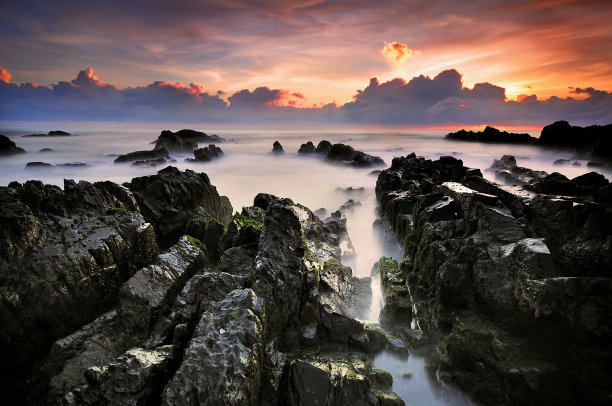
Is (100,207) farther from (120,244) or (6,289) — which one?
(6,289)

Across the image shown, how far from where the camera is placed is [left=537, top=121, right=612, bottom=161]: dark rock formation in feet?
151

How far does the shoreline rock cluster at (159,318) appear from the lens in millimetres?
5766

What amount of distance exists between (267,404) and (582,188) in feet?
45.3

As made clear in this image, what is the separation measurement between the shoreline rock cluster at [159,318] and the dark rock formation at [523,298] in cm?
207

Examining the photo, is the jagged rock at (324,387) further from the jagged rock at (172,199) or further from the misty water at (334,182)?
the jagged rock at (172,199)

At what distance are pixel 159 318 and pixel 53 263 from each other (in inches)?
132

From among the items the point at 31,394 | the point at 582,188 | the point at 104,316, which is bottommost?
the point at 31,394

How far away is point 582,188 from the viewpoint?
11625mm

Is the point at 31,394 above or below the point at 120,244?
below

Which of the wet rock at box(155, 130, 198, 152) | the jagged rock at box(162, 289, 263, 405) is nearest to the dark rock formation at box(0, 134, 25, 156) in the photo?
the wet rock at box(155, 130, 198, 152)

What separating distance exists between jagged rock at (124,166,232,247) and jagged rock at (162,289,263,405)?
7.43 m

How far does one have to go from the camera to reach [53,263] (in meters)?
7.84

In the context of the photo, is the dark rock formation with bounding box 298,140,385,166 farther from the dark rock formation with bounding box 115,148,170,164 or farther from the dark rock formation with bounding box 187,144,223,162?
the dark rock formation with bounding box 115,148,170,164

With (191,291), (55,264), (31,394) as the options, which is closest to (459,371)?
(191,291)
